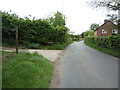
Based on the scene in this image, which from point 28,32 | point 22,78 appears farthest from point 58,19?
point 22,78

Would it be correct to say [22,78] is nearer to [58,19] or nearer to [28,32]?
[28,32]

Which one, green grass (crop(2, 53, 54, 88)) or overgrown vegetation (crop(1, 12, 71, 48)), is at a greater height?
overgrown vegetation (crop(1, 12, 71, 48))

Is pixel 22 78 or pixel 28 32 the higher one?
pixel 28 32

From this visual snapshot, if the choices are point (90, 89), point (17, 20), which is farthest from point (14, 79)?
point (17, 20)

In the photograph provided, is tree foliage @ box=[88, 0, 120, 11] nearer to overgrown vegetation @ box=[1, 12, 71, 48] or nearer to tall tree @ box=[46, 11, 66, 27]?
overgrown vegetation @ box=[1, 12, 71, 48]

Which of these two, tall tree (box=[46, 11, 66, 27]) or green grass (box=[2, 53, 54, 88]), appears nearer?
green grass (box=[2, 53, 54, 88])

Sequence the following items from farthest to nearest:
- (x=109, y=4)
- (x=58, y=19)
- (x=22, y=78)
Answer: (x=58, y=19), (x=109, y=4), (x=22, y=78)

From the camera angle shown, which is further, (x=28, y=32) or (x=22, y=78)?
(x=28, y=32)

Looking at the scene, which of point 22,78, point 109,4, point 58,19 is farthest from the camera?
point 58,19

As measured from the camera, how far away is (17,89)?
3428 mm

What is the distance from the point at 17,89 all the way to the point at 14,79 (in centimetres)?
63

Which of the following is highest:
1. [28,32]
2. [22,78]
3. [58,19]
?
[58,19]

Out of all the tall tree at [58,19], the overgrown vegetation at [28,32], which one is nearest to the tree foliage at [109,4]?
the overgrown vegetation at [28,32]

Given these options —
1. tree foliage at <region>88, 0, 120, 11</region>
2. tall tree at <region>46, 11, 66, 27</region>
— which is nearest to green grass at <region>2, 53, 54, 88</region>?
tree foliage at <region>88, 0, 120, 11</region>
